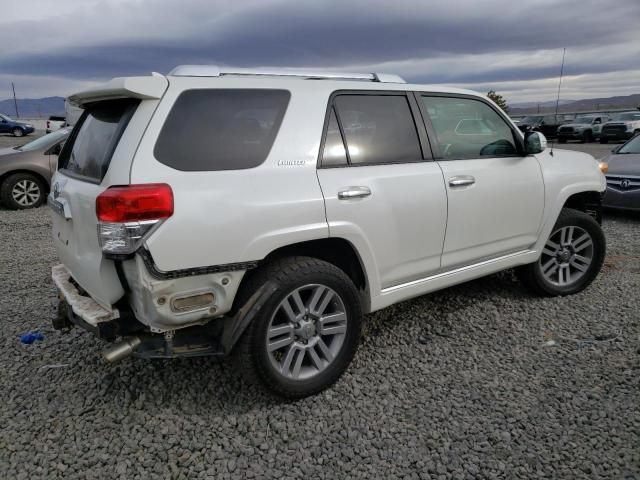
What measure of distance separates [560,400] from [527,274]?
5.27 feet

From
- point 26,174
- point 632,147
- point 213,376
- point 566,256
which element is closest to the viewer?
point 213,376

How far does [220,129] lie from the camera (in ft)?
8.73

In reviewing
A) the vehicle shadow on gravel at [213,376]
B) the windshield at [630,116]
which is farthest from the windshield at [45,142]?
the windshield at [630,116]

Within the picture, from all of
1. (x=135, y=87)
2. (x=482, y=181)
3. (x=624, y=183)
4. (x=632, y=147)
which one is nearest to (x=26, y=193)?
(x=135, y=87)

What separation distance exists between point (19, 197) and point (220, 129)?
812cm

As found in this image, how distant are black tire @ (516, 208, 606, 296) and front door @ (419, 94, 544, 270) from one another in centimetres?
34

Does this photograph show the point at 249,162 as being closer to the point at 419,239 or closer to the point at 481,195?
the point at 419,239

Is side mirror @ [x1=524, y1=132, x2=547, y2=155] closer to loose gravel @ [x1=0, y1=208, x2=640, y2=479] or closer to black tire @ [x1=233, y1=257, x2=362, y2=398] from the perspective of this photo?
loose gravel @ [x1=0, y1=208, x2=640, y2=479]

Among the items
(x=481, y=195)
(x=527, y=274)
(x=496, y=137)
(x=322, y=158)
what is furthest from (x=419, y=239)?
(x=527, y=274)

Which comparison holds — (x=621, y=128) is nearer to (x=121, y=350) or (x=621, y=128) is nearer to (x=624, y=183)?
(x=624, y=183)

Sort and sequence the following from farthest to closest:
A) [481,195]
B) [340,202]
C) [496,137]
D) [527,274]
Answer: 1. [527,274]
2. [496,137]
3. [481,195]
4. [340,202]

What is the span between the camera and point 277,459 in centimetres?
253

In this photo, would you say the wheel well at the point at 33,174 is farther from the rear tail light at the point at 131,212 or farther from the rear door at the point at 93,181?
the rear tail light at the point at 131,212

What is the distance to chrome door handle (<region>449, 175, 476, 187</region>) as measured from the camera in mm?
3470
